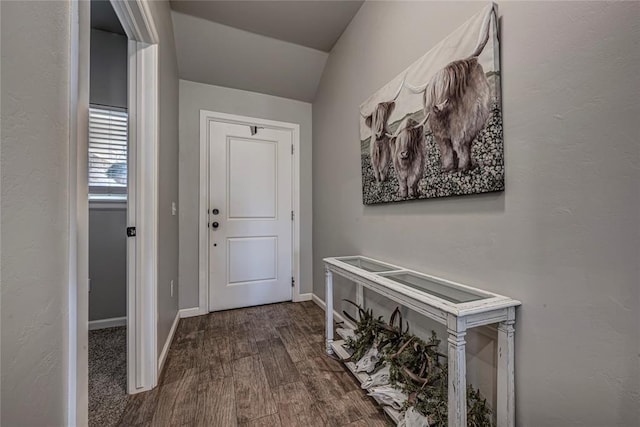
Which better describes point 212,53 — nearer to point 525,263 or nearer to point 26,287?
point 26,287

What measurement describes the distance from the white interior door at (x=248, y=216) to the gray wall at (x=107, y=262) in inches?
28.6

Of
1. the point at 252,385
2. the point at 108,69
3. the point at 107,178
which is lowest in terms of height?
the point at 252,385

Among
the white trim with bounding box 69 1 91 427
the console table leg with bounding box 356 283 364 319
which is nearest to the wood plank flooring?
the console table leg with bounding box 356 283 364 319

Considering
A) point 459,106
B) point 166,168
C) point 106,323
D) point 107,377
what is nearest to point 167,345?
point 107,377

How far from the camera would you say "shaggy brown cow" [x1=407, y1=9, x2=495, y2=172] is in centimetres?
108

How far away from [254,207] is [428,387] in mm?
2169

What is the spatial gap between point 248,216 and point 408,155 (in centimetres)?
185

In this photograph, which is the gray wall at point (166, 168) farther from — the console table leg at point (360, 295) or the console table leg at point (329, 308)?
the console table leg at point (360, 295)

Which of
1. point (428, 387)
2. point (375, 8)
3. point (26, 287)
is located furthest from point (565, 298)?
point (375, 8)

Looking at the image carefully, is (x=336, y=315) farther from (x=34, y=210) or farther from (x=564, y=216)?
(x=34, y=210)

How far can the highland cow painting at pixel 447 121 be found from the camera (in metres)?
1.05

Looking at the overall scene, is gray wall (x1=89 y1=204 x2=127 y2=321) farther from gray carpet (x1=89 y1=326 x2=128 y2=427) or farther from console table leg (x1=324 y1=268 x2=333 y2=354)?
console table leg (x1=324 y1=268 x2=333 y2=354)

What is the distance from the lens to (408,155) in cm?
147

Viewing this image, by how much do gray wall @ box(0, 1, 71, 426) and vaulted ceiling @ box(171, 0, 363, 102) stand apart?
6.11 ft
